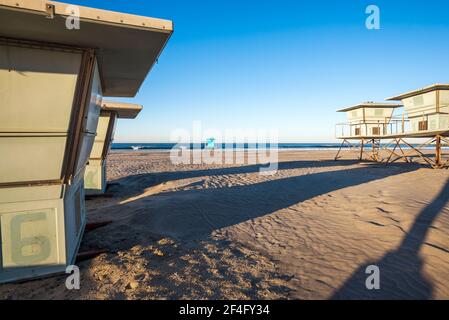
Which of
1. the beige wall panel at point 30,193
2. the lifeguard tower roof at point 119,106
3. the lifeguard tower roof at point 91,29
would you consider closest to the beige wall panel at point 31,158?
the beige wall panel at point 30,193

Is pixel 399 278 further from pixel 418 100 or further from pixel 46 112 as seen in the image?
pixel 418 100

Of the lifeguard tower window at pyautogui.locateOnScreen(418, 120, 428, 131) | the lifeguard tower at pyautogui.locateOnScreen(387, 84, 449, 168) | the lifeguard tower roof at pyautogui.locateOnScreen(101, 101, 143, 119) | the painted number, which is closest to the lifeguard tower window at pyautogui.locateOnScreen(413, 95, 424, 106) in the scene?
the lifeguard tower at pyautogui.locateOnScreen(387, 84, 449, 168)

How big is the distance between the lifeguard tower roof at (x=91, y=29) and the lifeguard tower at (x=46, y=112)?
0.04 ft

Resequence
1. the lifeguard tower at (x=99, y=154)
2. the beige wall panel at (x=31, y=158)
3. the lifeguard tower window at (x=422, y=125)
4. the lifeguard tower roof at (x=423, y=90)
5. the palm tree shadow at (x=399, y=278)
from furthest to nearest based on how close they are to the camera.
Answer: the lifeguard tower window at (x=422, y=125)
the lifeguard tower roof at (x=423, y=90)
the lifeguard tower at (x=99, y=154)
the palm tree shadow at (x=399, y=278)
the beige wall panel at (x=31, y=158)

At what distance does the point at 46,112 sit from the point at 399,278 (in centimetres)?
615

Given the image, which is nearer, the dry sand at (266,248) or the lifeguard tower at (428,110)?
the dry sand at (266,248)

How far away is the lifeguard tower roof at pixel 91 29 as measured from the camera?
287 centimetres

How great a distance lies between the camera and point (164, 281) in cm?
400

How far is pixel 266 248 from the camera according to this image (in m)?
5.48

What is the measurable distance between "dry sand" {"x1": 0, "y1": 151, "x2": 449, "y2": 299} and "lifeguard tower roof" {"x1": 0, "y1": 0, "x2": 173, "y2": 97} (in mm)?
3650

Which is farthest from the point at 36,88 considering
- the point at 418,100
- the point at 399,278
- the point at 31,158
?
the point at 418,100

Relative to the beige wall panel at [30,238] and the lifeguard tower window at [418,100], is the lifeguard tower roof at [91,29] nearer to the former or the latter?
the beige wall panel at [30,238]

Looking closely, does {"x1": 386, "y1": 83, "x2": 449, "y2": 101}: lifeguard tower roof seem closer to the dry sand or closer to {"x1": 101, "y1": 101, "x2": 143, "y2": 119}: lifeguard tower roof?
the dry sand
